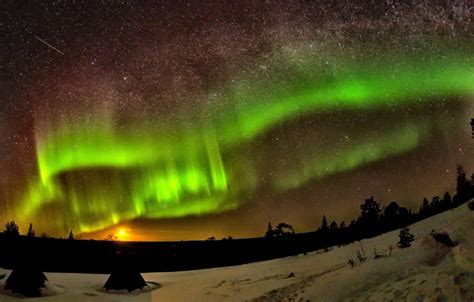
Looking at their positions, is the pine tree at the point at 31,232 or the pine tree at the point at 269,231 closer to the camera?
the pine tree at the point at 31,232

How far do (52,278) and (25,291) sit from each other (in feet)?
1.23

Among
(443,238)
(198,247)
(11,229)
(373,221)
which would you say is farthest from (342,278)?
(11,229)

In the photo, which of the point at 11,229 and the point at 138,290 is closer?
the point at 11,229

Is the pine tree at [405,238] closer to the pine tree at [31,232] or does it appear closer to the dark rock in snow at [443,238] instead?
the dark rock in snow at [443,238]

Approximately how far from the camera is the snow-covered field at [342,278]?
7.09m

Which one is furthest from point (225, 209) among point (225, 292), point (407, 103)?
point (407, 103)

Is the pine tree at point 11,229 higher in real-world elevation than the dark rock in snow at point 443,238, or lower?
higher

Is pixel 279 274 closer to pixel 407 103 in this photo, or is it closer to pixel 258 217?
pixel 258 217

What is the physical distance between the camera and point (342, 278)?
25.0 feet

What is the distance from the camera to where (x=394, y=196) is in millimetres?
8000

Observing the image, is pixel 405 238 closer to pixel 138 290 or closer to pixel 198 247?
pixel 198 247

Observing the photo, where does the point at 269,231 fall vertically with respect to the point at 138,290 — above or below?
above

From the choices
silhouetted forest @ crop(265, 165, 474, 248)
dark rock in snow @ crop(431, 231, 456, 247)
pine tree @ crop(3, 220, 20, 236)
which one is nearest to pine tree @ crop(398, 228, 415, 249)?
silhouetted forest @ crop(265, 165, 474, 248)

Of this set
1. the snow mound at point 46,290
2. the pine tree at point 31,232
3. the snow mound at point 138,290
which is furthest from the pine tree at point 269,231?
the pine tree at point 31,232
